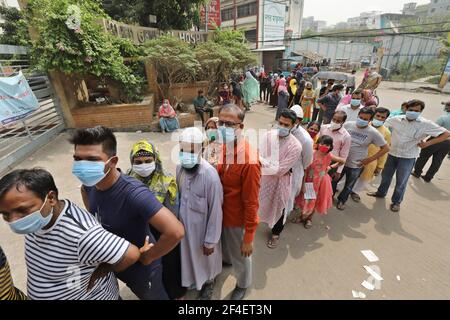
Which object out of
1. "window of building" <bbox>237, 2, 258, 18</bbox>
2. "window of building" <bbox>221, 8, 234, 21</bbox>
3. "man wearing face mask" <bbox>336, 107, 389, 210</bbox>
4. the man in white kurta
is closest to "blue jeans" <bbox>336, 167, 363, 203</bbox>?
"man wearing face mask" <bbox>336, 107, 389, 210</bbox>

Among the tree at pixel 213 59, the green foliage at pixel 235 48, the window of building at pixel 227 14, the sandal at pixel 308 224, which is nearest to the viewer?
the sandal at pixel 308 224

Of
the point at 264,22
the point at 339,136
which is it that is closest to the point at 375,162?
the point at 339,136

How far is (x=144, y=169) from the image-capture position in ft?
5.76

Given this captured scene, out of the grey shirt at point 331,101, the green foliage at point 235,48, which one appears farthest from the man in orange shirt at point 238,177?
the green foliage at point 235,48

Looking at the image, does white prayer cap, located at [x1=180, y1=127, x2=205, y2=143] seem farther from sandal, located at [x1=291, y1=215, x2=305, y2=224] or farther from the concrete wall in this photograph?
the concrete wall

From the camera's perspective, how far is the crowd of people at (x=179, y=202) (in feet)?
3.68

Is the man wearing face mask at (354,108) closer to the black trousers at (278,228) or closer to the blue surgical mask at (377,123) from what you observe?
the blue surgical mask at (377,123)

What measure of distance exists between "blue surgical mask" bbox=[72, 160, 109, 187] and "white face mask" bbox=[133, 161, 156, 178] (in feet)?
1.43

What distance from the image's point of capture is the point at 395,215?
343 centimetres

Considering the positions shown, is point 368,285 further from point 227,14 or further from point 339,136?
point 227,14

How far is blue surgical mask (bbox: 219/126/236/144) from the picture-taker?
1737 millimetres

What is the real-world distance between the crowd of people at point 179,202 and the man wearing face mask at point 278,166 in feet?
0.04

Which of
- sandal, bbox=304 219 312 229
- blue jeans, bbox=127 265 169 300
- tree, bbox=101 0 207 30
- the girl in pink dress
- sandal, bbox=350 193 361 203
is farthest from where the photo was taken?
tree, bbox=101 0 207 30

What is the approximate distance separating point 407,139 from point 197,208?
128 inches
